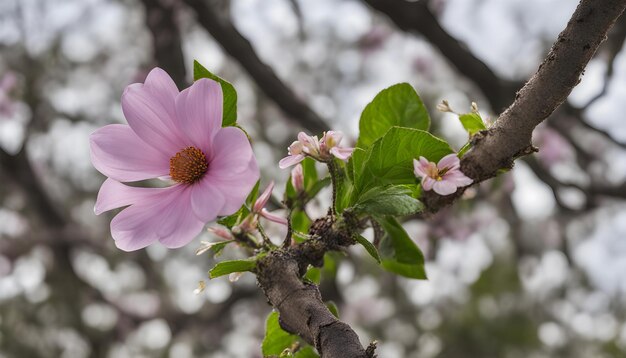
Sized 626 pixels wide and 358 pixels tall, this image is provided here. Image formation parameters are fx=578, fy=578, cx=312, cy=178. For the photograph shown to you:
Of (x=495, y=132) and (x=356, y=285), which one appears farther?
(x=356, y=285)

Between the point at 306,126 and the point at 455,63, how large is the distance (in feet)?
1.41

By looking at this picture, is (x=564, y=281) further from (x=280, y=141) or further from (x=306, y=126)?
(x=306, y=126)

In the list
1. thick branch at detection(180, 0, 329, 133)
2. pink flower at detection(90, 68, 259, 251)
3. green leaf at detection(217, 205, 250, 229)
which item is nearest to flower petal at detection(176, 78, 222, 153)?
pink flower at detection(90, 68, 259, 251)

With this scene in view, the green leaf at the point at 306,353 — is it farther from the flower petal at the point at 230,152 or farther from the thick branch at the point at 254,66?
the thick branch at the point at 254,66

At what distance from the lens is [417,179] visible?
538 mm

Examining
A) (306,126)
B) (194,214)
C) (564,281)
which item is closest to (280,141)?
(306,126)

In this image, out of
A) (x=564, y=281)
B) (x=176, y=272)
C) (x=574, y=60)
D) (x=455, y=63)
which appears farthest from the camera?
(x=564, y=281)

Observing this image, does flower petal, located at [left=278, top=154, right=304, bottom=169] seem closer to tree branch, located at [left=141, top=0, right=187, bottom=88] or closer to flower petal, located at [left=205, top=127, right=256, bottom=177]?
flower petal, located at [left=205, top=127, right=256, bottom=177]

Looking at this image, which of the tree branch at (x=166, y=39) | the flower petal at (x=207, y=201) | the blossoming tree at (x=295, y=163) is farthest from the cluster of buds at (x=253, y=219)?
the tree branch at (x=166, y=39)

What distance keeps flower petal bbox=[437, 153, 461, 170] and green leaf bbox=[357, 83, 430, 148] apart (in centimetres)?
8

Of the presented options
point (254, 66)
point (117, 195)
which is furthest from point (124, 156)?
point (254, 66)

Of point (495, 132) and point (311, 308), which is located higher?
point (495, 132)

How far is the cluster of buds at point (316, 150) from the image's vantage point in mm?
492

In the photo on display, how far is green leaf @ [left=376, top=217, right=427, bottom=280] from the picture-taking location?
57 centimetres
